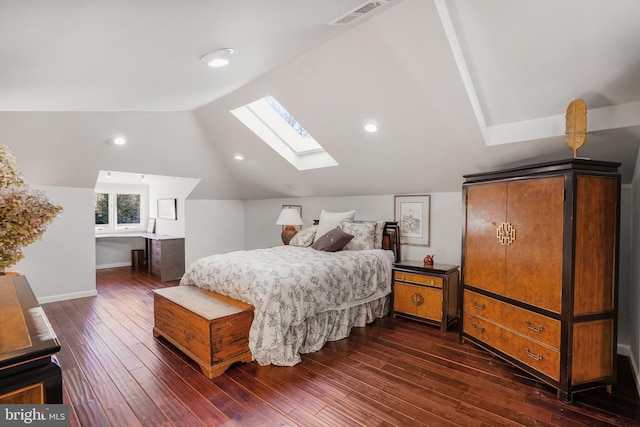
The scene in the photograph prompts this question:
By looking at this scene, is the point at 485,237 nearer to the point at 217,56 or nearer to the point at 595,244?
the point at 595,244

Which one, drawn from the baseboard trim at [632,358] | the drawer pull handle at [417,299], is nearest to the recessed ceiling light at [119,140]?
the drawer pull handle at [417,299]

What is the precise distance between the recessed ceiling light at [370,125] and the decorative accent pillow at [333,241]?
128 cm

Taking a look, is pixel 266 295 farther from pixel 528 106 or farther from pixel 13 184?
pixel 528 106

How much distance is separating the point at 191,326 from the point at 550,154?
11.1 feet

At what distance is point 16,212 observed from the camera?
3.36 feet

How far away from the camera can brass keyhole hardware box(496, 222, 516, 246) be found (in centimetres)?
259

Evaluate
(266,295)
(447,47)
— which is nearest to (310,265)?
(266,295)

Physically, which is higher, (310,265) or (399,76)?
(399,76)

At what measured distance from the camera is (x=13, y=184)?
1.10 meters

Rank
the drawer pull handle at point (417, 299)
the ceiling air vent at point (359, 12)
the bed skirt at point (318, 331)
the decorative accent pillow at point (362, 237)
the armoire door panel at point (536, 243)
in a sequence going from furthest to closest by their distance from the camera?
the decorative accent pillow at point (362, 237) → the drawer pull handle at point (417, 299) → the bed skirt at point (318, 331) → the armoire door panel at point (536, 243) → the ceiling air vent at point (359, 12)

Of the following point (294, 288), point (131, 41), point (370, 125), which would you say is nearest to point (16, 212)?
point (131, 41)

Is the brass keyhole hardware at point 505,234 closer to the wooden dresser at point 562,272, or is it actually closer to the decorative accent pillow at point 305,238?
the wooden dresser at point 562,272

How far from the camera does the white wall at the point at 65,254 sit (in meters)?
4.30

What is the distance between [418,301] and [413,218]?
110 centimetres
